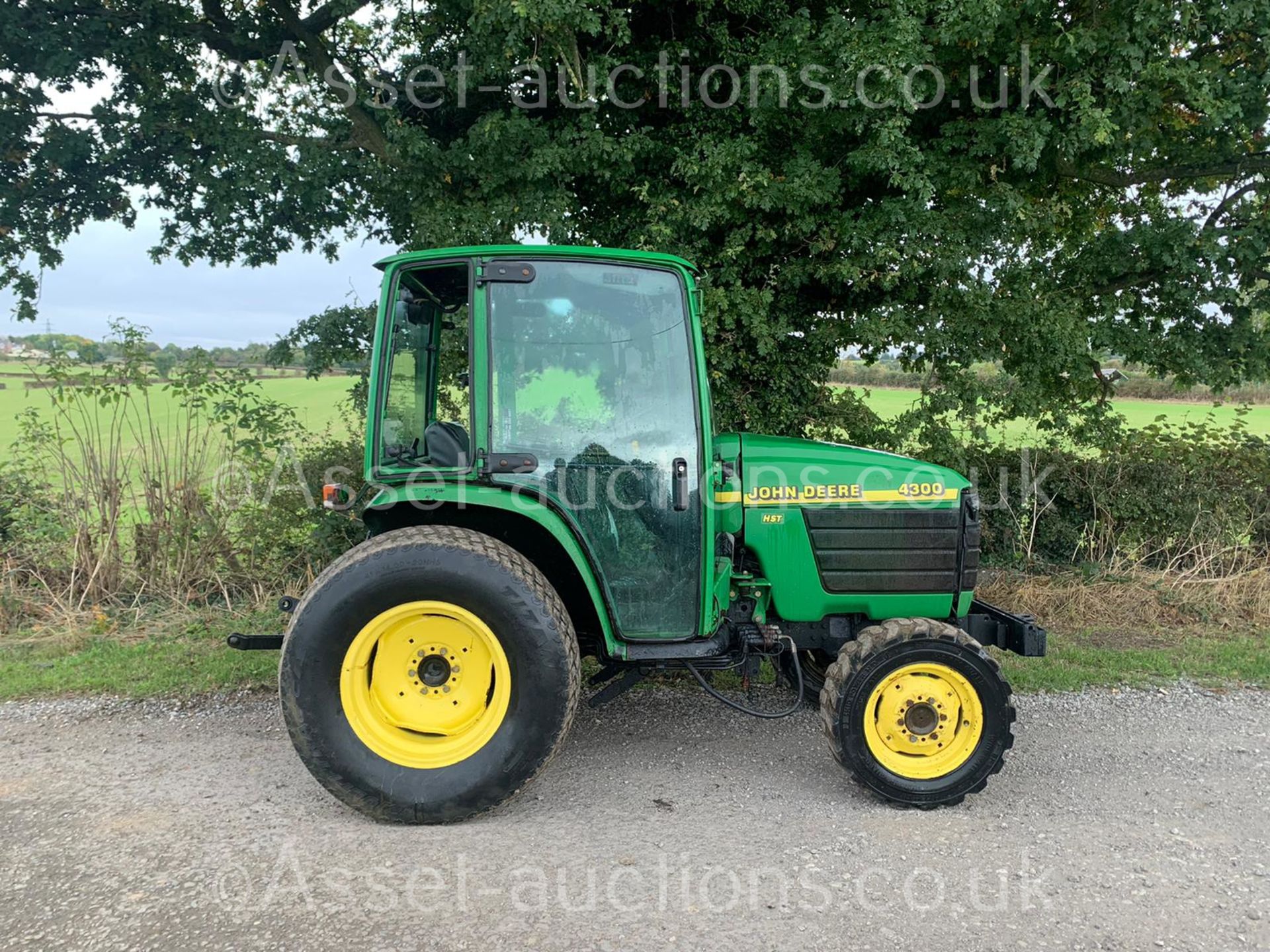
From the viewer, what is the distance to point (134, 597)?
5973mm

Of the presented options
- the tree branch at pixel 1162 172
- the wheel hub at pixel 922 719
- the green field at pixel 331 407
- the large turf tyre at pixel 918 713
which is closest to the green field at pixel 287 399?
the green field at pixel 331 407

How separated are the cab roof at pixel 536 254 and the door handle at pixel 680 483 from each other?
31.2 inches

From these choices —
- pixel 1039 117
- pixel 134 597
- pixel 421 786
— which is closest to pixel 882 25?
pixel 1039 117

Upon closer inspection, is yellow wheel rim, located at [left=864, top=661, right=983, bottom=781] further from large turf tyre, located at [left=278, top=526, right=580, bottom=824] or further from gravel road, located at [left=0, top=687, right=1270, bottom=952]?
large turf tyre, located at [left=278, top=526, right=580, bottom=824]

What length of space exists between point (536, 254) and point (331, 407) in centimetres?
387

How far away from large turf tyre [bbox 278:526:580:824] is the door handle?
0.63 m

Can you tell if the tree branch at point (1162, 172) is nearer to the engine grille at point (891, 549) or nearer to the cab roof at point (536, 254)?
the engine grille at point (891, 549)

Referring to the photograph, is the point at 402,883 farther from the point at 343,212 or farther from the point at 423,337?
the point at 343,212

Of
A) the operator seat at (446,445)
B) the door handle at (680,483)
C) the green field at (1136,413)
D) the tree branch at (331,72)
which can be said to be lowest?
the door handle at (680,483)

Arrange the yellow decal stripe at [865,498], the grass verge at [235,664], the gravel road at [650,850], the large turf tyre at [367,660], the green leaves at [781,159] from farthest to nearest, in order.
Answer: the green leaves at [781,159]
the grass verge at [235,664]
the yellow decal stripe at [865,498]
the large turf tyre at [367,660]
the gravel road at [650,850]

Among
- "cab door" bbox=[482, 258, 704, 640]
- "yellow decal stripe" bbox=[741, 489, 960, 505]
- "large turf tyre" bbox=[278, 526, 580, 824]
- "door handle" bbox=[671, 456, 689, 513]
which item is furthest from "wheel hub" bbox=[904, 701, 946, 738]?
"large turf tyre" bbox=[278, 526, 580, 824]

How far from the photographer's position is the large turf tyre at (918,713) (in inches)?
136

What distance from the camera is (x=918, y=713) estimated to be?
3.53 metres

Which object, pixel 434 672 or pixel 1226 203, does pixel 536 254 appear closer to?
pixel 434 672
